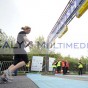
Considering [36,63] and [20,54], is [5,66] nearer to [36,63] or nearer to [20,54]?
[36,63]

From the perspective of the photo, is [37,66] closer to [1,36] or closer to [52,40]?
[52,40]

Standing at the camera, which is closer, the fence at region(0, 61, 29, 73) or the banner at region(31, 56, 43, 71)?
the fence at region(0, 61, 29, 73)

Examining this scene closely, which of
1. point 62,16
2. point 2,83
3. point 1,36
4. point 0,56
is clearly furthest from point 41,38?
point 2,83

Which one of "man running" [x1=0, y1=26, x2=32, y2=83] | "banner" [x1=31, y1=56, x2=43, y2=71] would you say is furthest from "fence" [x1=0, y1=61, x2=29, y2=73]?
"man running" [x1=0, y1=26, x2=32, y2=83]

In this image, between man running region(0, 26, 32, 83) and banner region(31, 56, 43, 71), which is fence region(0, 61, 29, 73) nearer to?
banner region(31, 56, 43, 71)

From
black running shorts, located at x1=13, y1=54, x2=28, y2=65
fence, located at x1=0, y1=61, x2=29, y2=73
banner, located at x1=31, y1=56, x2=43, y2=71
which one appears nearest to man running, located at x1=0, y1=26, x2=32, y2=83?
black running shorts, located at x1=13, y1=54, x2=28, y2=65

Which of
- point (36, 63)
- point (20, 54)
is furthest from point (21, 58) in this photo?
point (36, 63)

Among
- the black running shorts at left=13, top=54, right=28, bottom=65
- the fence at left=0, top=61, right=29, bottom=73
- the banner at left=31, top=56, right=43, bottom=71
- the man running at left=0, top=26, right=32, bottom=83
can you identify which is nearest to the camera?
the man running at left=0, top=26, right=32, bottom=83

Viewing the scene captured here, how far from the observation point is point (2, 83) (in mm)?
7742

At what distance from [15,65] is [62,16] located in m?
15.5

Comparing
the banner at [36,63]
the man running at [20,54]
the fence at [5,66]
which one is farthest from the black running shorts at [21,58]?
the banner at [36,63]

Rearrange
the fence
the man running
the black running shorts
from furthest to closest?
the fence
the black running shorts
the man running

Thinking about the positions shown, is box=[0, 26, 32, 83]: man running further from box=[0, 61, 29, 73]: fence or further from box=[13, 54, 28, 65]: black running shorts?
box=[0, 61, 29, 73]: fence

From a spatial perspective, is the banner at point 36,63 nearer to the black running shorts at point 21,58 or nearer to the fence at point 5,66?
the fence at point 5,66
